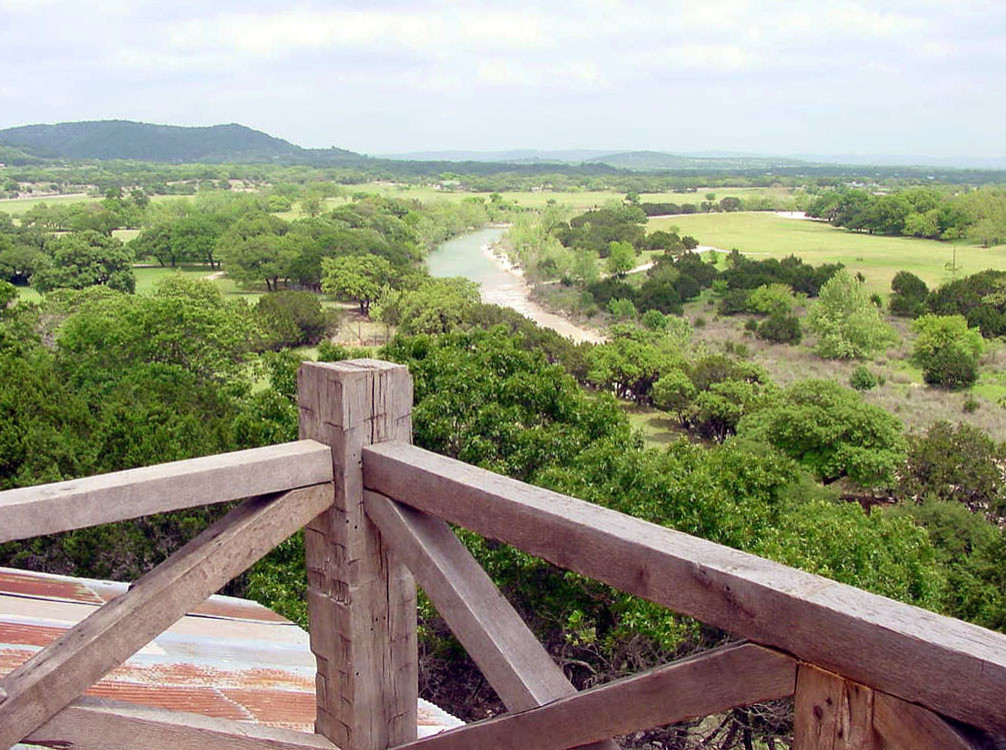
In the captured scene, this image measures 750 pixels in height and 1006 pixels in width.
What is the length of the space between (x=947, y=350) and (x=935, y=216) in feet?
196

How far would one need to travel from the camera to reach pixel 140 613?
1845 mm

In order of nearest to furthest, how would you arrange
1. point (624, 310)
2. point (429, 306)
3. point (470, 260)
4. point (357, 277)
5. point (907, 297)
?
point (429, 306) → point (357, 277) → point (624, 310) → point (907, 297) → point (470, 260)

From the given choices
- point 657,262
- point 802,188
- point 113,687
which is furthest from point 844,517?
point 802,188

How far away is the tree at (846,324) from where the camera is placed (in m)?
44.8

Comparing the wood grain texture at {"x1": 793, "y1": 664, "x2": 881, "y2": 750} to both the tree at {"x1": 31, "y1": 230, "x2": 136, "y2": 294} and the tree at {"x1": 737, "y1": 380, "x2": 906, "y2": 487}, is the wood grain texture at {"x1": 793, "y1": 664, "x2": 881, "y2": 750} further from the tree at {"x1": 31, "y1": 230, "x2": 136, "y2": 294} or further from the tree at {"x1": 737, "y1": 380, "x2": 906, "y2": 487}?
the tree at {"x1": 31, "y1": 230, "x2": 136, "y2": 294}

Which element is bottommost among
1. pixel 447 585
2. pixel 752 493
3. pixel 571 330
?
pixel 571 330

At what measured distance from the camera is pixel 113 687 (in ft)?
8.79

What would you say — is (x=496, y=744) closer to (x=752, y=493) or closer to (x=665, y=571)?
(x=665, y=571)

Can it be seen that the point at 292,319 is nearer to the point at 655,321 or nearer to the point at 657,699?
the point at 655,321

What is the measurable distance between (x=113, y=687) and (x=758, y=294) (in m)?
55.4

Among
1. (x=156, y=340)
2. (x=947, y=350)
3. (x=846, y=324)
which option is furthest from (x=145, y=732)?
(x=846, y=324)

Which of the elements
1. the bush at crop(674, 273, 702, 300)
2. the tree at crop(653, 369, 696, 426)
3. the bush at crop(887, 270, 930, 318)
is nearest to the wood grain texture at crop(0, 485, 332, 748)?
the tree at crop(653, 369, 696, 426)

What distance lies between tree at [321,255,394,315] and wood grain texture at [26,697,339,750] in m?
51.7

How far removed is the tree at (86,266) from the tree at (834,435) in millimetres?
40971
